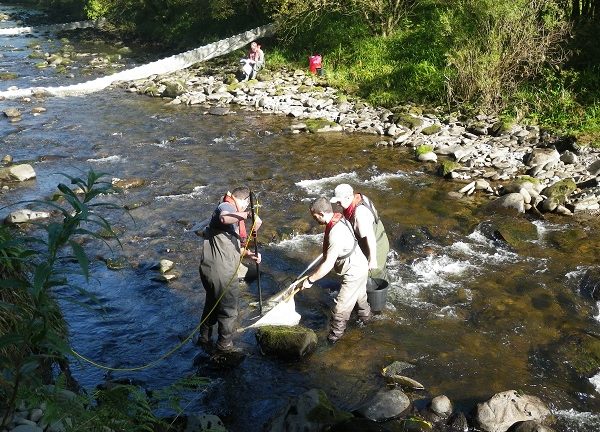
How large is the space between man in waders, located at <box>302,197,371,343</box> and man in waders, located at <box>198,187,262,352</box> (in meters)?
0.93

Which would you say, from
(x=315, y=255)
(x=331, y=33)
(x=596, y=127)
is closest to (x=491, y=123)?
(x=596, y=127)

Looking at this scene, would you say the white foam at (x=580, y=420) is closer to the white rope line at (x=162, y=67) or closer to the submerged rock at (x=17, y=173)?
the submerged rock at (x=17, y=173)

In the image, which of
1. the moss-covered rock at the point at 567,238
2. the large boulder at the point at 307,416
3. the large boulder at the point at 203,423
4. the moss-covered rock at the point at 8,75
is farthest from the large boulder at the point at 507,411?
the moss-covered rock at the point at 8,75

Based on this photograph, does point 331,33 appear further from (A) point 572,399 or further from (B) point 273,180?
(A) point 572,399

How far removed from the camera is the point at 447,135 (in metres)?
15.9

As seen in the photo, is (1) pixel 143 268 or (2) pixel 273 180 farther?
(2) pixel 273 180

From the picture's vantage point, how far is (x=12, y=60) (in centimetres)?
2909

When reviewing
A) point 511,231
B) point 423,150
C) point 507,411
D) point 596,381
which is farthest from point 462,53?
point 507,411

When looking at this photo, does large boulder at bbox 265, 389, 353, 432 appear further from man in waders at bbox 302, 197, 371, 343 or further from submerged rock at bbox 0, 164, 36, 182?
submerged rock at bbox 0, 164, 36, 182

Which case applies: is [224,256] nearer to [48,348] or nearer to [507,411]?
[48,348]

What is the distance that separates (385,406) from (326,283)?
10.0ft

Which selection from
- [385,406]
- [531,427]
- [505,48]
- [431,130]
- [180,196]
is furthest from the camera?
[505,48]

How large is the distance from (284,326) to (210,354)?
1.00m

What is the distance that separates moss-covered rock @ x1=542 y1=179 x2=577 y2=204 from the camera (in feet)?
38.8
